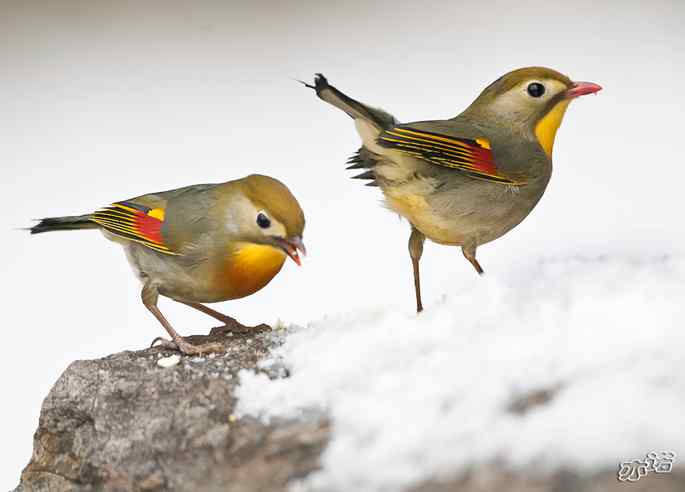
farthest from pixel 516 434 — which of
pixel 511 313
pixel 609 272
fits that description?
pixel 609 272

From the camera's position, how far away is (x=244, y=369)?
3238 millimetres

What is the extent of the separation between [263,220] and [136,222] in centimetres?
55

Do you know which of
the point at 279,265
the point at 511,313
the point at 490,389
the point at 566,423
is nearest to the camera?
the point at 566,423

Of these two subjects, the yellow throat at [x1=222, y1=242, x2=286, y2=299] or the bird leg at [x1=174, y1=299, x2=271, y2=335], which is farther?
the bird leg at [x1=174, y1=299, x2=271, y2=335]

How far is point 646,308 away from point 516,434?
2.06 feet

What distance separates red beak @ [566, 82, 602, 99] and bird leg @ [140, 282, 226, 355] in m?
1.60

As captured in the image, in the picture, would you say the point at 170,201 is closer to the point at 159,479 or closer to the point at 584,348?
the point at 159,479

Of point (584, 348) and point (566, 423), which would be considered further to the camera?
point (584, 348)

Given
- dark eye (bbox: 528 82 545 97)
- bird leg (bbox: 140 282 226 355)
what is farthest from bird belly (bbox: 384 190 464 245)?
bird leg (bbox: 140 282 226 355)

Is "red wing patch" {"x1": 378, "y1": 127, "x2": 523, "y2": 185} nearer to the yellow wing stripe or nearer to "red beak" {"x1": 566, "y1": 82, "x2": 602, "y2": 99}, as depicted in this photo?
the yellow wing stripe

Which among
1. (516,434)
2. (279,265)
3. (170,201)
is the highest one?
(170,201)

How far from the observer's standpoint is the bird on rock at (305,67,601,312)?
11.6 ft
